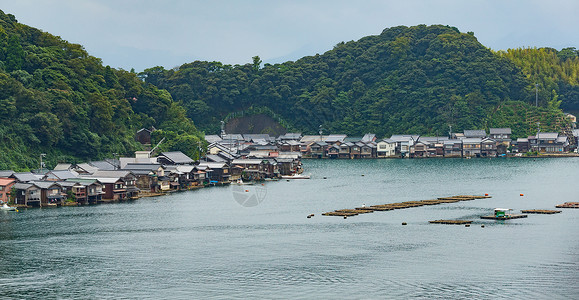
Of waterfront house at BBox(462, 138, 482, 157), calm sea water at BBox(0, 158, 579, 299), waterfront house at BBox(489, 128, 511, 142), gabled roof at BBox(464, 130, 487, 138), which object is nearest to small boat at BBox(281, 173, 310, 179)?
calm sea water at BBox(0, 158, 579, 299)

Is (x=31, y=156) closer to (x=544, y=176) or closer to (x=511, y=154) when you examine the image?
(x=544, y=176)

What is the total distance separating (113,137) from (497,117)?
48.6 meters

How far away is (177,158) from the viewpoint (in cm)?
5744

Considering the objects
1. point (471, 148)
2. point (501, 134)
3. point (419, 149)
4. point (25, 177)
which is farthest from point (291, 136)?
point (25, 177)

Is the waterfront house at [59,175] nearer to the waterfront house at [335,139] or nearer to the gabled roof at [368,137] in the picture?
the waterfront house at [335,139]

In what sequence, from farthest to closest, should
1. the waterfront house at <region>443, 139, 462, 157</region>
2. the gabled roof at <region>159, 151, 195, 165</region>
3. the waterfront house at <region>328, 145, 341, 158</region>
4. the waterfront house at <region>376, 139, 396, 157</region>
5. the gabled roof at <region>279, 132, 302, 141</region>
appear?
the gabled roof at <region>279, 132, 302, 141</region> → the waterfront house at <region>328, 145, 341, 158</region> → the waterfront house at <region>376, 139, 396, 157</region> → the waterfront house at <region>443, 139, 462, 157</region> → the gabled roof at <region>159, 151, 195, 165</region>

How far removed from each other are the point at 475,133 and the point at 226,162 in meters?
37.2

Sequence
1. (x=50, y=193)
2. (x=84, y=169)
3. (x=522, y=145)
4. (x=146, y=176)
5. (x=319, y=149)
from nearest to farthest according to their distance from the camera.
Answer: (x=50, y=193) → (x=84, y=169) → (x=146, y=176) → (x=522, y=145) → (x=319, y=149)

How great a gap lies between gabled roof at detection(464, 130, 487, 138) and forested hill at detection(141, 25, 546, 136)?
88.7 inches

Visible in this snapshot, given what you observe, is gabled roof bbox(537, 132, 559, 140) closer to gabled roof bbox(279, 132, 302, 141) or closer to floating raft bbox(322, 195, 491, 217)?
gabled roof bbox(279, 132, 302, 141)

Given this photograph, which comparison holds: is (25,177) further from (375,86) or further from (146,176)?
(375,86)

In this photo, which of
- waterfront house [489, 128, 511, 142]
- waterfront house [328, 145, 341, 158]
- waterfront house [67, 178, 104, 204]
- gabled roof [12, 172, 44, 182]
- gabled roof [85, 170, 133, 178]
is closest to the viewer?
gabled roof [12, 172, 44, 182]

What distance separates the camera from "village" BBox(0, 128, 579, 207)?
139ft

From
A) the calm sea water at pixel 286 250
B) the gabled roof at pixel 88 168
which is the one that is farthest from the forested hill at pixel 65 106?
the calm sea water at pixel 286 250
